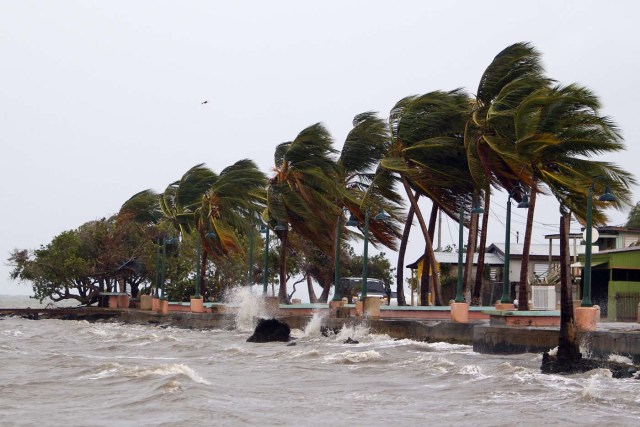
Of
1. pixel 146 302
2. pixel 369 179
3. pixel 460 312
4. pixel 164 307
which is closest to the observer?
pixel 460 312

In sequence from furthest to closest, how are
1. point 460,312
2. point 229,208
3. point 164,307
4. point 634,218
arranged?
1. point 634,218
2. point 164,307
3. point 229,208
4. point 460,312

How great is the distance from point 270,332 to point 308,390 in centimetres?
1715

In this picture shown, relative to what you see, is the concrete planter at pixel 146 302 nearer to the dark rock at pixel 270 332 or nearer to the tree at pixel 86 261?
the tree at pixel 86 261

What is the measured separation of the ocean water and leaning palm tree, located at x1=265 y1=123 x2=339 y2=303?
1944 centimetres

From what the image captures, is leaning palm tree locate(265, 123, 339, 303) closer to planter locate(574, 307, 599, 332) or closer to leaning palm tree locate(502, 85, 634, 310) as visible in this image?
leaning palm tree locate(502, 85, 634, 310)

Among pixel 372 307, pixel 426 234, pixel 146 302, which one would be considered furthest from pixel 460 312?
pixel 146 302

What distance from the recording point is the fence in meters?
39.4

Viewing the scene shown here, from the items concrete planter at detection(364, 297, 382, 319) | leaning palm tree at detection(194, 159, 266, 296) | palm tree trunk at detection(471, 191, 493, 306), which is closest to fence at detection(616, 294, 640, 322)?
palm tree trunk at detection(471, 191, 493, 306)

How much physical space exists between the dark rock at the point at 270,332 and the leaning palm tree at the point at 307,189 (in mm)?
12877

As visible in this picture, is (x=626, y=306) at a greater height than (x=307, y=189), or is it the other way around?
(x=307, y=189)

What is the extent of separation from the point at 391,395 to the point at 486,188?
65.7ft

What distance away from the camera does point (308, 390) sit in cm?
2025

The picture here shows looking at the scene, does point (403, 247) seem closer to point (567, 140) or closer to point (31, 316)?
point (567, 140)

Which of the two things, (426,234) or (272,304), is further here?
(272,304)
